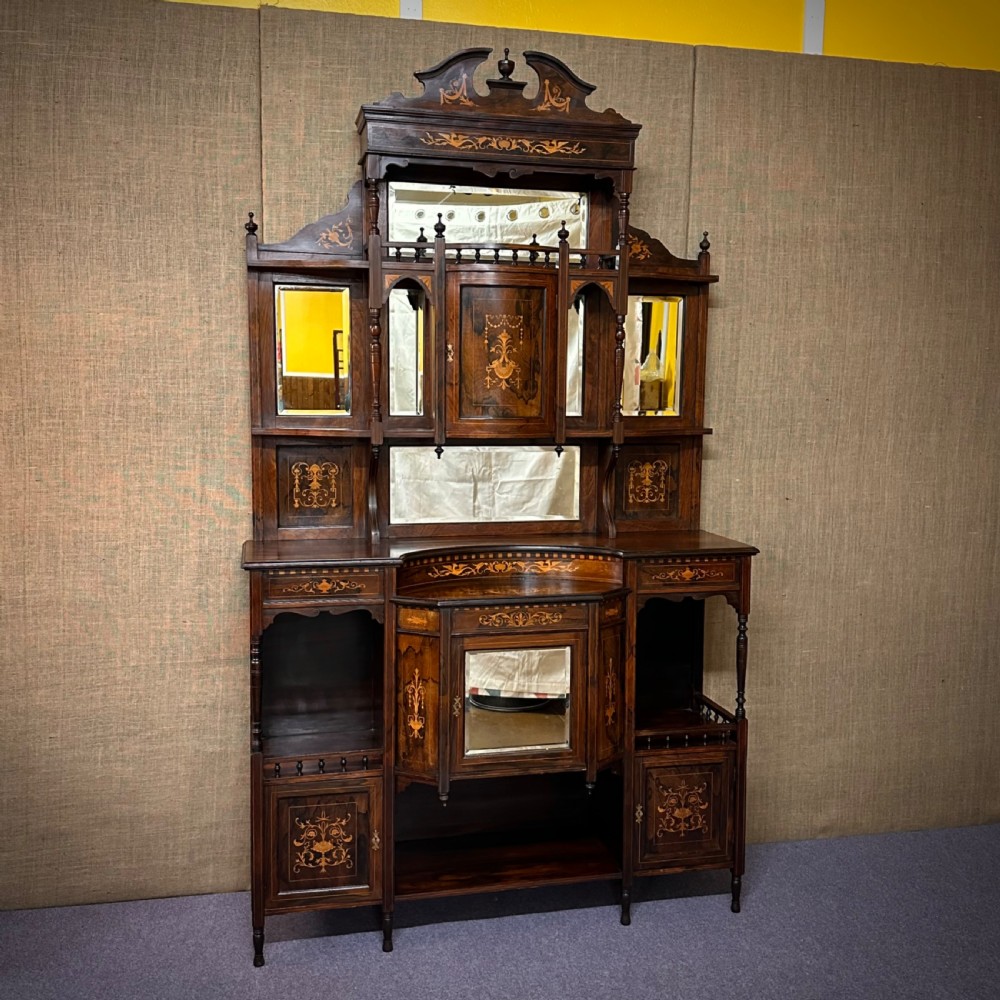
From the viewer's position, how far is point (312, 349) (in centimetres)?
343

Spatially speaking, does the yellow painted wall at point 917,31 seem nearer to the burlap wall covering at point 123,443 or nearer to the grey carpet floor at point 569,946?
the burlap wall covering at point 123,443

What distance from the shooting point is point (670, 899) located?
11.9 feet

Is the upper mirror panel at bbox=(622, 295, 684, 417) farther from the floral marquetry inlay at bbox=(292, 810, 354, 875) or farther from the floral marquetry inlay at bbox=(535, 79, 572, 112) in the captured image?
the floral marquetry inlay at bbox=(292, 810, 354, 875)

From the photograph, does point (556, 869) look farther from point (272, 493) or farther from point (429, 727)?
point (272, 493)

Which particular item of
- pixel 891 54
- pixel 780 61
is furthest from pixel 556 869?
pixel 891 54

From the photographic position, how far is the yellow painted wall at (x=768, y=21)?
3631 mm

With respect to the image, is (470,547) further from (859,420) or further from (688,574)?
(859,420)

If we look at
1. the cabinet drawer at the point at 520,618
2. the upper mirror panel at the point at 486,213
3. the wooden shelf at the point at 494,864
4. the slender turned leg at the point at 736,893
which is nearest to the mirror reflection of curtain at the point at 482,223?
the upper mirror panel at the point at 486,213

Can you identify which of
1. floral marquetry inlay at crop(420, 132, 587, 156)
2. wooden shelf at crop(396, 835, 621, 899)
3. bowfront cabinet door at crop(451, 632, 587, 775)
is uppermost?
floral marquetry inlay at crop(420, 132, 587, 156)

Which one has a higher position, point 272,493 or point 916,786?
point 272,493

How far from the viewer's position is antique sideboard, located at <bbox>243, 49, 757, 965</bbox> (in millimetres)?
3203

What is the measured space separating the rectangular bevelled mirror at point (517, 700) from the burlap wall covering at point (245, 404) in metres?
0.94

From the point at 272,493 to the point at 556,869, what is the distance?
1602 mm

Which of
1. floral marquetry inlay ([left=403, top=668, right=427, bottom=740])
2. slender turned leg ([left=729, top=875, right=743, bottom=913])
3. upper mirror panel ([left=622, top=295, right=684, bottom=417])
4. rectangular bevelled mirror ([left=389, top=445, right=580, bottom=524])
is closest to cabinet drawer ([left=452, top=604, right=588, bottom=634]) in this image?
floral marquetry inlay ([left=403, top=668, right=427, bottom=740])
